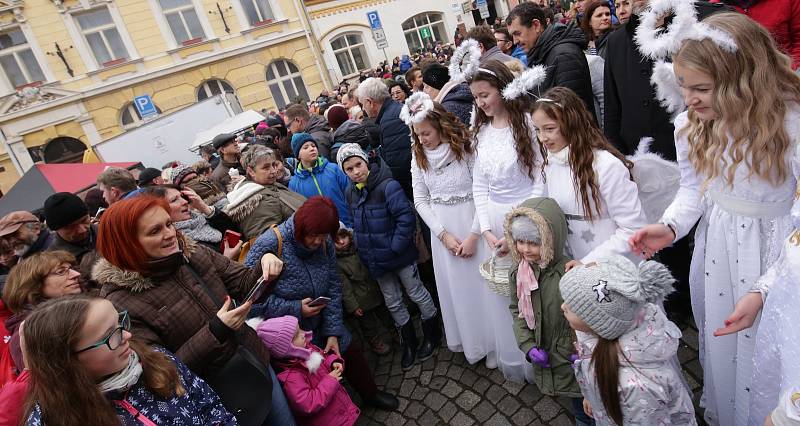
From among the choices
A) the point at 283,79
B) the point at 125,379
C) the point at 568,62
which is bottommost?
the point at 125,379

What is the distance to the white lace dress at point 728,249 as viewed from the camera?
1591mm

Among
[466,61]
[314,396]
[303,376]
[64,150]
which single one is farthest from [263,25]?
[314,396]

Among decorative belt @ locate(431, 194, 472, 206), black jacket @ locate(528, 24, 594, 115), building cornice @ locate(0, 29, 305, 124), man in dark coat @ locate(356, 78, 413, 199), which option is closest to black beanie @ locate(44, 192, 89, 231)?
man in dark coat @ locate(356, 78, 413, 199)

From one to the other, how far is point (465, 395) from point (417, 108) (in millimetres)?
2065

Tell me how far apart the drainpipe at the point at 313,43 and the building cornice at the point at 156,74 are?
0.37 metres

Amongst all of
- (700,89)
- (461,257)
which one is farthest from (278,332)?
(700,89)

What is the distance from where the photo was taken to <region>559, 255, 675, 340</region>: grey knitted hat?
1567 millimetres

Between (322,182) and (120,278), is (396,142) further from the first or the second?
(120,278)

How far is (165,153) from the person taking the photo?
37.1 feet

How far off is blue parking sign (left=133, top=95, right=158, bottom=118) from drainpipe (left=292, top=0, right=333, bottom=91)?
24.2 ft

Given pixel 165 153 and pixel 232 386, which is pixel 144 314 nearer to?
pixel 232 386

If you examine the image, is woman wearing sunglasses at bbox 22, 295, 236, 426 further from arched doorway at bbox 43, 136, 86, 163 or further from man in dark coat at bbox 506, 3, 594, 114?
arched doorway at bbox 43, 136, 86, 163

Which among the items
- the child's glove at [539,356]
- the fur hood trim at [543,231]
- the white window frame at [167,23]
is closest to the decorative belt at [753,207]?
the fur hood trim at [543,231]

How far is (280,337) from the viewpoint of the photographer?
237cm
